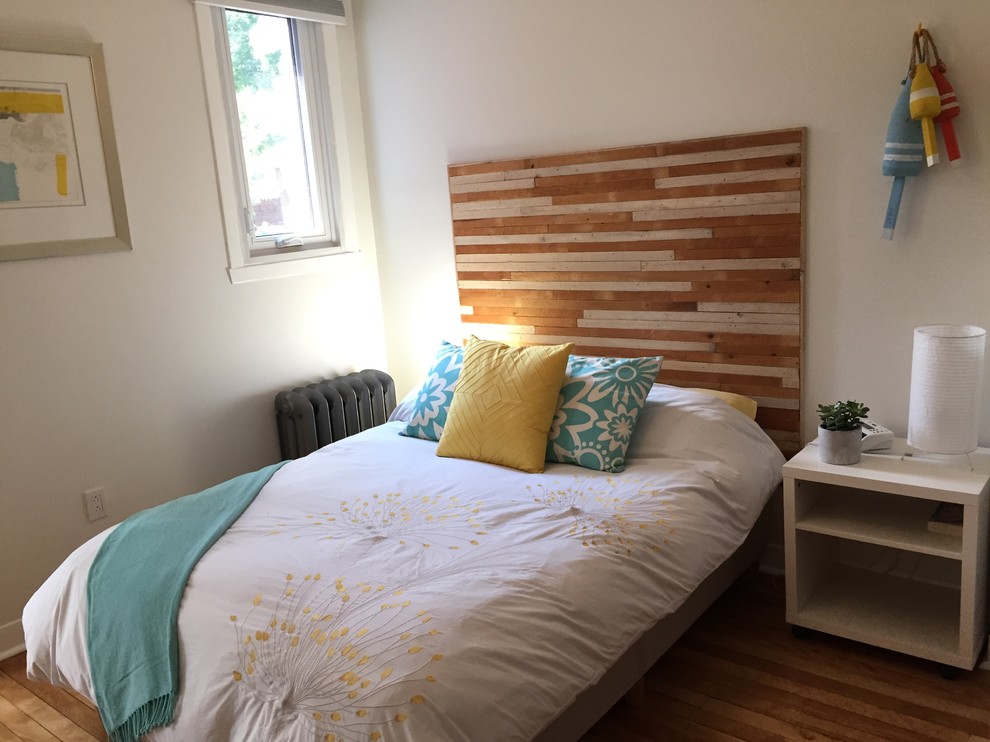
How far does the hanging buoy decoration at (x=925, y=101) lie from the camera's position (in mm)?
2307

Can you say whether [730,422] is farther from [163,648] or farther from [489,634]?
[163,648]

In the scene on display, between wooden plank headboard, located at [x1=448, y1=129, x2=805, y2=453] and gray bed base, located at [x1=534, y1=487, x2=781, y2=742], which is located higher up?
wooden plank headboard, located at [x1=448, y1=129, x2=805, y2=453]

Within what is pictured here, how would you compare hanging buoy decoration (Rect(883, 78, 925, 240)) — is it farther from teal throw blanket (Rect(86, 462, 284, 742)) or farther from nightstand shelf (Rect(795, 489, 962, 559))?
teal throw blanket (Rect(86, 462, 284, 742))

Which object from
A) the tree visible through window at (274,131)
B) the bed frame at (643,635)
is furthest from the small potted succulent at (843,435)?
the tree visible through window at (274,131)

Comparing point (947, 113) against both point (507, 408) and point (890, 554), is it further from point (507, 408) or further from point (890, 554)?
point (507, 408)

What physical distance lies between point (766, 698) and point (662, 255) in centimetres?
148

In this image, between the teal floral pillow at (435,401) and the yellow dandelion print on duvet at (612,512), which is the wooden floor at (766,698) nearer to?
the yellow dandelion print on duvet at (612,512)

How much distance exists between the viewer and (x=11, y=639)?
9.41 feet

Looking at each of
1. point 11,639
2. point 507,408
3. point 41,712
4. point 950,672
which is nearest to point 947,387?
point 950,672

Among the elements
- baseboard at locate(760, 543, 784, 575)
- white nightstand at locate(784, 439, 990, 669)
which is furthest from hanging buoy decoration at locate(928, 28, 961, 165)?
baseboard at locate(760, 543, 784, 575)

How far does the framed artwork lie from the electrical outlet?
0.83 m

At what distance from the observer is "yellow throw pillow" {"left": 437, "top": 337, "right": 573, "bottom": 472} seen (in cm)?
267

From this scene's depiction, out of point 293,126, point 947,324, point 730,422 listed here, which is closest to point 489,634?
point 730,422

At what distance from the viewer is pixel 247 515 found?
2428 mm
